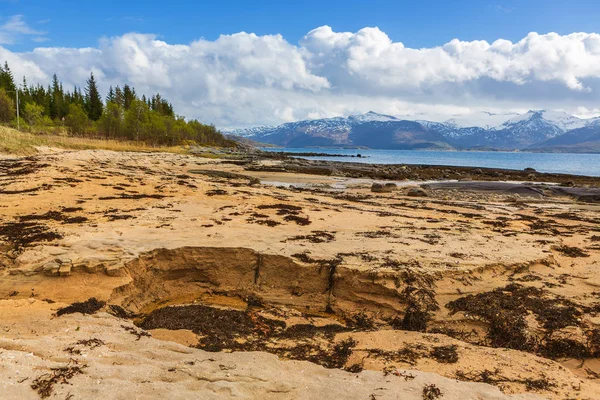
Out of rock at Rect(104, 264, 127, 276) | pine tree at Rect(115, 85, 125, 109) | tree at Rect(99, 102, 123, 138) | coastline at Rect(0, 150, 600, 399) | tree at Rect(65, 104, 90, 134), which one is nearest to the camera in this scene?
coastline at Rect(0, 150, 600, 399)

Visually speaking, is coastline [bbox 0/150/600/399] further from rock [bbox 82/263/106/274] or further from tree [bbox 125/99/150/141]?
tree [bbox 125/99/150/141]

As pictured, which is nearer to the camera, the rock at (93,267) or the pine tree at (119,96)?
the rock at (93,267)

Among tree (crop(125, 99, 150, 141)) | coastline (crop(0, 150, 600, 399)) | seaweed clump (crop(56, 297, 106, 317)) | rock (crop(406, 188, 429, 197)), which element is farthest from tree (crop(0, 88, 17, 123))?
seaweed clump (crop(56, 297, 106, 317))

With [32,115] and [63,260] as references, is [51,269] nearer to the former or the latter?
[63,260]

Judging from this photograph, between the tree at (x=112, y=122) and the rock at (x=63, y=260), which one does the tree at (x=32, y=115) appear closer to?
the tree at (x=112, y=122)

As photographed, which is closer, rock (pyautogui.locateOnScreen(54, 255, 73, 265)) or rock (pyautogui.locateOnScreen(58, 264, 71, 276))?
rock (pyautogui.locateOnScreen(58, 264, 71, 276))

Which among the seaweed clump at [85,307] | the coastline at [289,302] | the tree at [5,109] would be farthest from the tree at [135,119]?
the seaweed clump at [85,307]

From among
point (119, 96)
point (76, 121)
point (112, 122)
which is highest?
point (119, 96)

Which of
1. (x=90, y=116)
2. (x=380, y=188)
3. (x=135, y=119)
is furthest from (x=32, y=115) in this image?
(x=380, y=188)

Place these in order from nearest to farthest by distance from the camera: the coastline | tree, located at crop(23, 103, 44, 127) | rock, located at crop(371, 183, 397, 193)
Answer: the coastline → rock, located at crop(371, 183, 397, 193) → tree, located at crop(23, 103, 44, 127)

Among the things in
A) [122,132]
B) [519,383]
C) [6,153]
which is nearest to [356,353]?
[519,383]

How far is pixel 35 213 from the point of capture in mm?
9445

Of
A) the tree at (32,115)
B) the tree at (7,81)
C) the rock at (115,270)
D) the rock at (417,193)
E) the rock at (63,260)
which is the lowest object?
the rock at (115,270)

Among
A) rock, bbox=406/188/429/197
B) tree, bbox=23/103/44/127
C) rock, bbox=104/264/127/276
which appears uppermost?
tree, bbox=23/103/44/127
